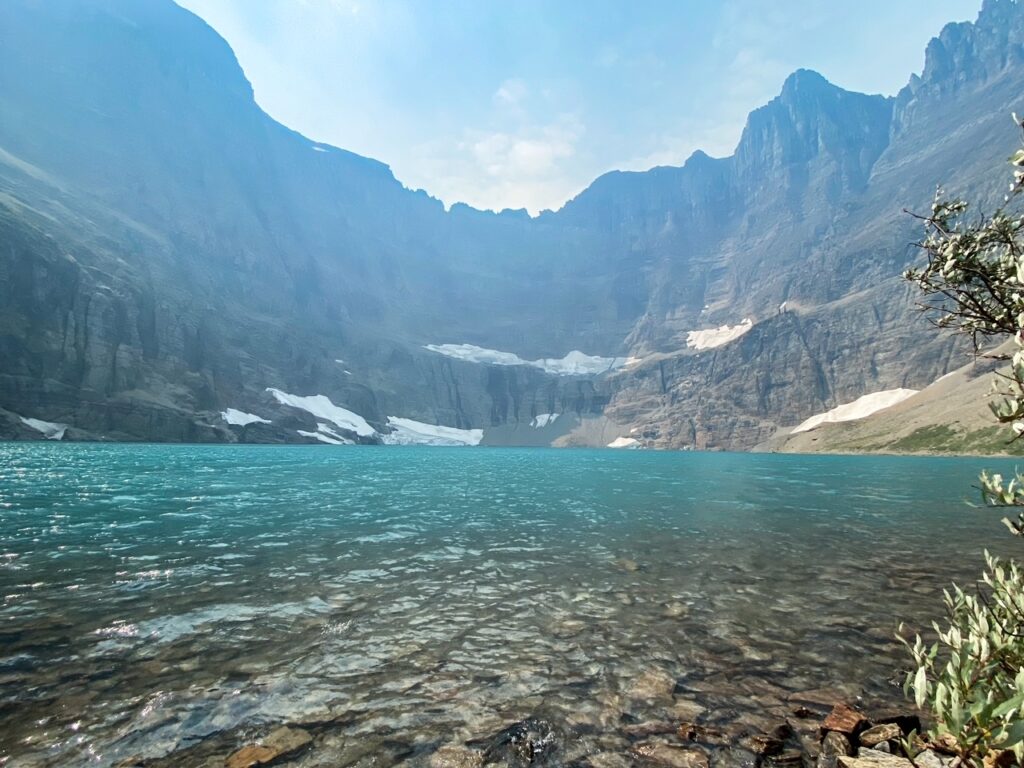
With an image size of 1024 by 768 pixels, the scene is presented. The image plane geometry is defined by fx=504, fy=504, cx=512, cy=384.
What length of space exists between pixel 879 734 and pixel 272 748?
951 centimetres

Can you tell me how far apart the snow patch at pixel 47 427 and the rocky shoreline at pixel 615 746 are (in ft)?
591

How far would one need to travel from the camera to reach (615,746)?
8.21m

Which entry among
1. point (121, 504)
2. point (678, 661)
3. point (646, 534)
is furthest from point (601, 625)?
point (121, 504)

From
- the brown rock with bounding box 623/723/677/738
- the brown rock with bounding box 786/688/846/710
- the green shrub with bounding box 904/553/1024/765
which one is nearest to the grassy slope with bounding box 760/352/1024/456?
the brown rock with bounding box 786/688/846/710

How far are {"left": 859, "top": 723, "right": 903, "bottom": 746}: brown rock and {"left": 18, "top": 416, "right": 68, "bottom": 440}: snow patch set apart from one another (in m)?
187

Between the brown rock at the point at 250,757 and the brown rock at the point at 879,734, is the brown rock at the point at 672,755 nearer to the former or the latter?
the brown rock at the point at 879,734

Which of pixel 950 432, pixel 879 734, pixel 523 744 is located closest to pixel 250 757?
pixel 523 744

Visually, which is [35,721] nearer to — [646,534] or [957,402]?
[646,534]

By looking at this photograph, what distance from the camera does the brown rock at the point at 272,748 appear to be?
7.64m

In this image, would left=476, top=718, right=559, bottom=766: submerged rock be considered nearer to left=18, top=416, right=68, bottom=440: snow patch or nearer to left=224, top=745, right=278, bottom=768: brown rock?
left=224, top=745, right=278, bottom=768: brown rock

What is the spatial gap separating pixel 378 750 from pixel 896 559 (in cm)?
2238

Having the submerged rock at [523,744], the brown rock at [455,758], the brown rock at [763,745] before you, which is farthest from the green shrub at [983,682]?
the brown rock at [455,758]

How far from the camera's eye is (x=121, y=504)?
1259 inches

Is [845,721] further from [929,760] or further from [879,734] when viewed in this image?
[929,760]
